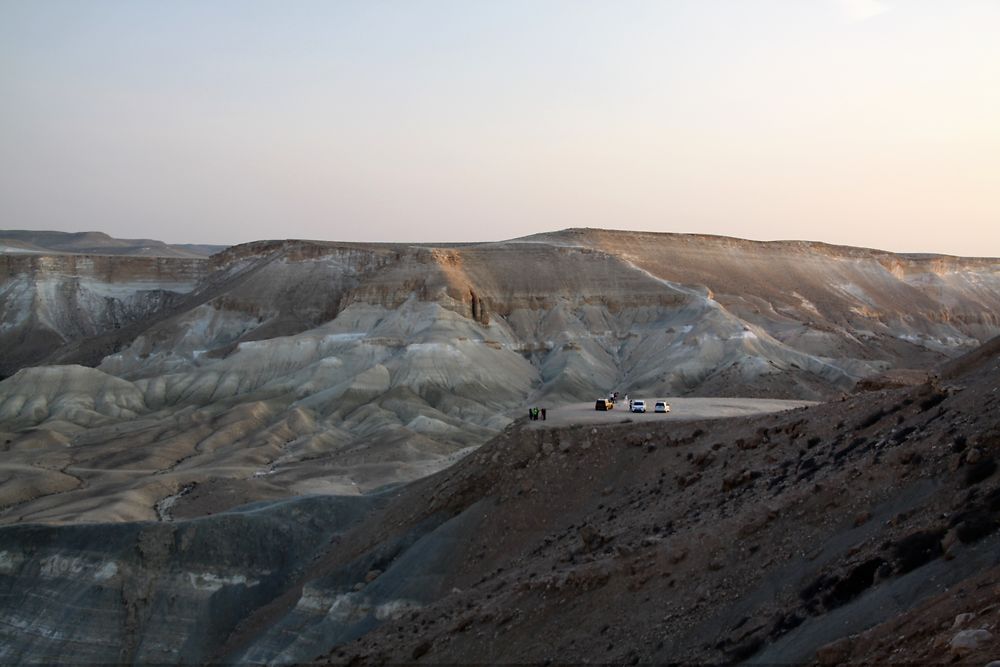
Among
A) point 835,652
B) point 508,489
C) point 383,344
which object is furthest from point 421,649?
point 383,344

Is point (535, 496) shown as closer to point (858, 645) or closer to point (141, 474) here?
point (858, 645)

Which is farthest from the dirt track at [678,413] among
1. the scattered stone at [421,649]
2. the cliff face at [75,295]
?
the cliff face at [75,295]

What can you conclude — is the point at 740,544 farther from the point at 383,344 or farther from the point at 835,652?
the point at 383,344

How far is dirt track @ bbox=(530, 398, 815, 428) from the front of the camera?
3230 centimetres

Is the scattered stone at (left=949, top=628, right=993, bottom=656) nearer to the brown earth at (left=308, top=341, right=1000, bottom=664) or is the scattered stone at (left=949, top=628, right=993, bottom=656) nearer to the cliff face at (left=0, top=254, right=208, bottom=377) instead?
the brown earth at (left=308, top=341, right=1000, bottom=664)

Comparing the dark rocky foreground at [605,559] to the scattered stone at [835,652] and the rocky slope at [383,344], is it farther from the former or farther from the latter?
the rocky slope at [383,344]

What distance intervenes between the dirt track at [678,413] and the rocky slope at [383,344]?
2529 cm

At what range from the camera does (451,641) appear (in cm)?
2119

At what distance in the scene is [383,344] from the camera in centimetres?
10550

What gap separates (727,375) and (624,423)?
58810mm

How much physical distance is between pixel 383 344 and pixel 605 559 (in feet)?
283

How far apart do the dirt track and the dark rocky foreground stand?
2.38 m

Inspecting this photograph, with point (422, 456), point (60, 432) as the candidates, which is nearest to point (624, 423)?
point (422, 456)

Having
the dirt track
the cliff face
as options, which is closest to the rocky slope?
the cliff face
